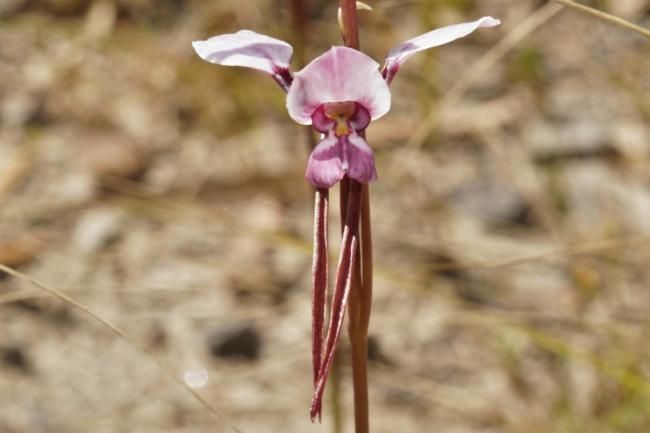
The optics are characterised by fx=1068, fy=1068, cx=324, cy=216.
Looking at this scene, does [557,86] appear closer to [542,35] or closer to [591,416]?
[542,35]

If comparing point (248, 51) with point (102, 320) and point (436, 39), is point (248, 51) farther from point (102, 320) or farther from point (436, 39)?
point (102, 320)

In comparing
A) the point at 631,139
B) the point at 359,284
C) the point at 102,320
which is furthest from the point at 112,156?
the point at 359,284

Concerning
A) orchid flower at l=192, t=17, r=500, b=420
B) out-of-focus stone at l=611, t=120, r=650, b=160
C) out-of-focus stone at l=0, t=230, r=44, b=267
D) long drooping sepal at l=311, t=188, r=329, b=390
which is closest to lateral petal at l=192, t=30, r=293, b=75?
orchid flower at l=192, t=17, r=500, b=420

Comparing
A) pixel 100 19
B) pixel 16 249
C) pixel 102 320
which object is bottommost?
pixel 102 320

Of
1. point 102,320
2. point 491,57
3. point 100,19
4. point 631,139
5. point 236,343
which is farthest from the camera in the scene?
point 100,19

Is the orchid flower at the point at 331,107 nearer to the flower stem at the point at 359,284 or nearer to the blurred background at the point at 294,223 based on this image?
the flower stem at the point at 359,284

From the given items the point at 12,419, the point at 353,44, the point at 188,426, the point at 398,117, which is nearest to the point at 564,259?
the point at 398,117

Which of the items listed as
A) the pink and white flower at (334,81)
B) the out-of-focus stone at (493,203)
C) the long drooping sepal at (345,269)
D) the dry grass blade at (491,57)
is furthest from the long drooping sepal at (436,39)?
the out-of-focus stone at (493,203)

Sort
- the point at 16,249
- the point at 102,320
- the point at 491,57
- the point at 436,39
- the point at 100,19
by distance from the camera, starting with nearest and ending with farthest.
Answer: the point at 436,39 < the point at 102,320 < the point at 491,57 < the point at 16,249 < the point at 100,19
